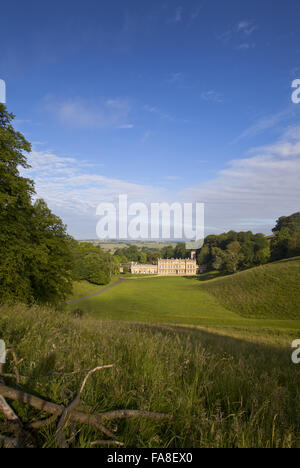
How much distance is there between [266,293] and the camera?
142ft

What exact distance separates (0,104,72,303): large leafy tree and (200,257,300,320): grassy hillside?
32218 millimetres

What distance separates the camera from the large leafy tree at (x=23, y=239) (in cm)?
1358

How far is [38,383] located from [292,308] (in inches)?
1643

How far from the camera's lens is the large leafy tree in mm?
13578

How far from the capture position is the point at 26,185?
1577 centimetres

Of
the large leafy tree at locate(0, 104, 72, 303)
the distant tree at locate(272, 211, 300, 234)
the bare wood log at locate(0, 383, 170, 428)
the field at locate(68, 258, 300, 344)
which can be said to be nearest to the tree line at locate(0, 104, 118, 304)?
the large leafy tree at locate(0, 104, 72, 303)

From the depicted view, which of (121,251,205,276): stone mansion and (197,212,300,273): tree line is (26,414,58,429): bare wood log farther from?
(121,251,205,276): stone mansion

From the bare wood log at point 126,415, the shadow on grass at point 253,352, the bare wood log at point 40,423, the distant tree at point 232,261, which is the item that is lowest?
the distant tree at point 232,261

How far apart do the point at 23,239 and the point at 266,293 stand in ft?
138

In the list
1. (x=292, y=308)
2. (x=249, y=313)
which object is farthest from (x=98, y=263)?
(x=292, y=308)

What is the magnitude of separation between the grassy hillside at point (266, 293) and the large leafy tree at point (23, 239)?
32218 mm

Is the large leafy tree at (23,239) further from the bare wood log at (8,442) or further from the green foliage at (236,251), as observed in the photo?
the green foliage at (236,251)

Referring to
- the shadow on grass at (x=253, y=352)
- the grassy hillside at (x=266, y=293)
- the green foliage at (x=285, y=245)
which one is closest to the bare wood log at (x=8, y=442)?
the shadow on grass at (x=253, y=352)
